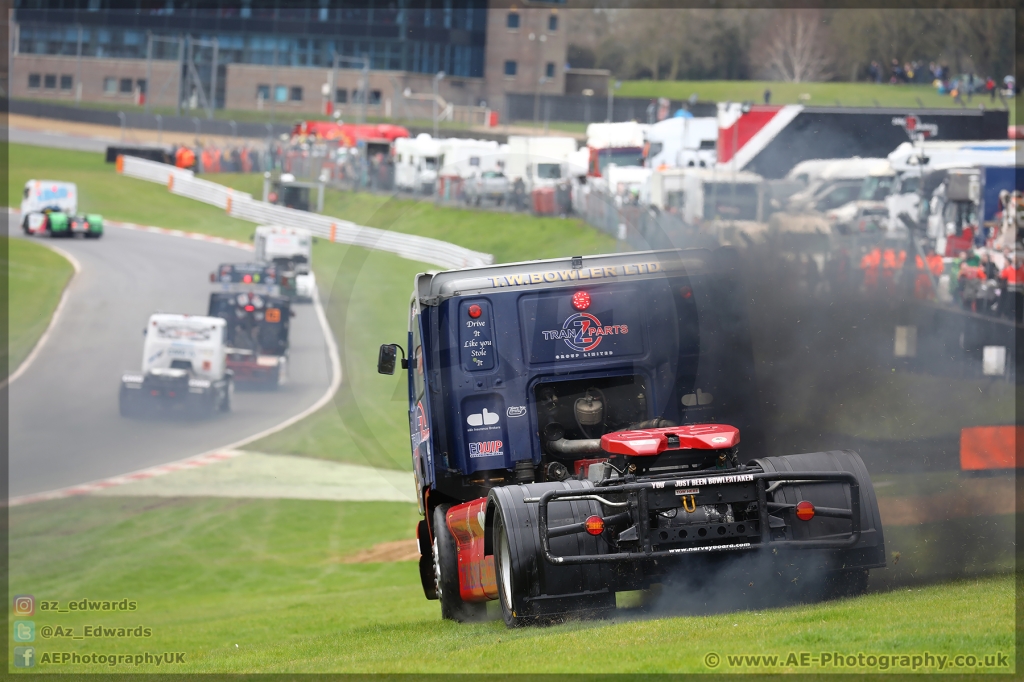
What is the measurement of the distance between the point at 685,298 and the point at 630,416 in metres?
1.12

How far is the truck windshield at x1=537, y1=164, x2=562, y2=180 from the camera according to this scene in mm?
32188

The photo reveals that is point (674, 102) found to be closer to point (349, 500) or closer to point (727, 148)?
point (727, 148)

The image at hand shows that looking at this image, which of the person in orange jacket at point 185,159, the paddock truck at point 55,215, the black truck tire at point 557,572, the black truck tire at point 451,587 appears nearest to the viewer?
the black truck tire at point 557,572

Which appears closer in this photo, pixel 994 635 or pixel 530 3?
pixel 994 635

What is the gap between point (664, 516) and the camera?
8.12m

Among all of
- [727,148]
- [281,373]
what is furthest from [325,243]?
[727,148]

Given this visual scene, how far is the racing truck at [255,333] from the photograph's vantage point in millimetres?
32750

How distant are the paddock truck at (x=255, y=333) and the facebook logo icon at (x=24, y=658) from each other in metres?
21.0

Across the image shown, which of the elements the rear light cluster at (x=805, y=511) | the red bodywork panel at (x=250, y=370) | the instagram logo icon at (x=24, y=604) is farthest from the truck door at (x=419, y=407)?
the red bodywork panel at (x=250, y=370)

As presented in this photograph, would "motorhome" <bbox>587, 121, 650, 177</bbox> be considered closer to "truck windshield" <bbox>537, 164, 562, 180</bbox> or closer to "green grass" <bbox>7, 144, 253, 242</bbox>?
"truck windshield" <bbox>537, 164, 562, 180</bbox>

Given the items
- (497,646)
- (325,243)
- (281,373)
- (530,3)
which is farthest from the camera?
(530,3)

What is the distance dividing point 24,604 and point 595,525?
12.2m

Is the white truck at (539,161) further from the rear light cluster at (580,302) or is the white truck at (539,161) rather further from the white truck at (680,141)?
the rear light cluster at (580,302)

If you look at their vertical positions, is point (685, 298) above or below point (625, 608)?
above
